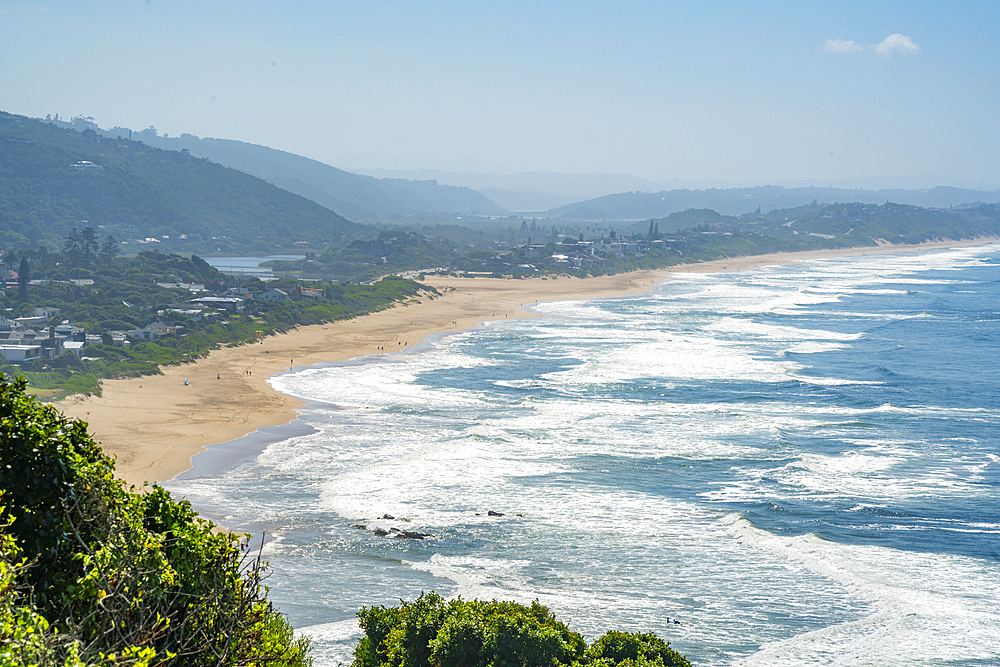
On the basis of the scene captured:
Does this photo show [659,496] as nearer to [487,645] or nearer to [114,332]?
[487,645]

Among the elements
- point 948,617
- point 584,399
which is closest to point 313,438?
point 584,399

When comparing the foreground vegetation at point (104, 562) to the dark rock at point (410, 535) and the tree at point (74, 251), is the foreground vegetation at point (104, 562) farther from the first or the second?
the tree at point (74, 251)

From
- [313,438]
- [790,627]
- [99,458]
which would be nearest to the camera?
[99,458]

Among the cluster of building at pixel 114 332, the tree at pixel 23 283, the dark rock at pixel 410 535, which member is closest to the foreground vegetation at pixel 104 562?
the dark rock at pixel 410 535

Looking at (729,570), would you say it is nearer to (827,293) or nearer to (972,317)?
(972,317)

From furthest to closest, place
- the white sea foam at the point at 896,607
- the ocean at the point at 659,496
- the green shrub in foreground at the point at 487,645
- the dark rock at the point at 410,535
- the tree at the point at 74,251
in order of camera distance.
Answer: the tree at the point at 74,251
the dark rock at the point at 410,535
the ocean at the point at 659,496
the white sea foam at the point at 896,607
the green shrub in foreground at the point at 487,645

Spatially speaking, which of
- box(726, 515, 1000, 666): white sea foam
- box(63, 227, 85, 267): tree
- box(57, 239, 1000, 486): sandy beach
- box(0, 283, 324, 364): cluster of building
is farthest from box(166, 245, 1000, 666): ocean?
box(63, 227, 85, 267): tree

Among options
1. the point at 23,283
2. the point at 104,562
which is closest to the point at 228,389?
the point at 104,562
